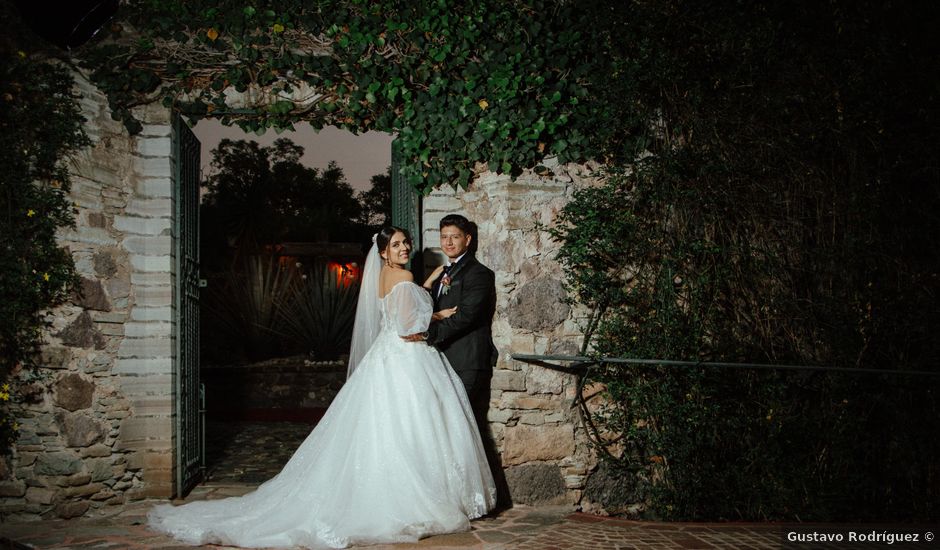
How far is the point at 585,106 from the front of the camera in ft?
14.1

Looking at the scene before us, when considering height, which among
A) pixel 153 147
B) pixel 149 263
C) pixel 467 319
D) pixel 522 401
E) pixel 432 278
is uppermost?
pixel 153 147

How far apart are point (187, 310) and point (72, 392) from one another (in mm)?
971

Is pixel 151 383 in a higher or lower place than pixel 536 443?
higher

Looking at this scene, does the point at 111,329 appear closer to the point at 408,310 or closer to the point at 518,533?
the point at 408,310

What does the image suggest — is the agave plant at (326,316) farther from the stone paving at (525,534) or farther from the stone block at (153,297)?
the stone paving at (525,534)

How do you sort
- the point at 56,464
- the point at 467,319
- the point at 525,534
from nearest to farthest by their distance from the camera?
the point at 525,534 < the point at 467,319 < the point at 56,464

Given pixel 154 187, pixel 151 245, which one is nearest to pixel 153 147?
pixel 154 187

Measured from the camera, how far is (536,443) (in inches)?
164

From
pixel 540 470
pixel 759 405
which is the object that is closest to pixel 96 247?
pixel 540 470

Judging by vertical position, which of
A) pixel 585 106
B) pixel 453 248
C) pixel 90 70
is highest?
pixel 90 70

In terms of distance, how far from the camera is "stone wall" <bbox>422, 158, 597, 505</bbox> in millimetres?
4172

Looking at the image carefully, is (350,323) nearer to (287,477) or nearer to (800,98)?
(287,477)

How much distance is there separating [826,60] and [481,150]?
2.87 m

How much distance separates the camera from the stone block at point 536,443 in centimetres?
416
